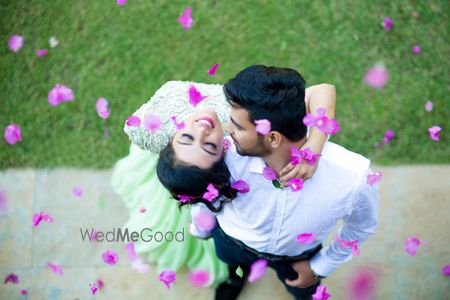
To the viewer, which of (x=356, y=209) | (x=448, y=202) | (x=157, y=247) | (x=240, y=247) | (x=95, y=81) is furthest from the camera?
(x=95, y=81)

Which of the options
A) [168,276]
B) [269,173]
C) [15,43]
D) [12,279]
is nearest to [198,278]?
[168,276]

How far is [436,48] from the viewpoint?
342 cm

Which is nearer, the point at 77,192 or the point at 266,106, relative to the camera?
the point at 266,106

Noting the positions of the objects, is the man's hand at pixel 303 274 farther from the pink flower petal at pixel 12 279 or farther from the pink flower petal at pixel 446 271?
the pink flower petal at pixel 12 279

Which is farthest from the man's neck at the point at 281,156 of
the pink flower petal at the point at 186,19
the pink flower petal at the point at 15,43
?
the pink flower petal at the point at 15,43

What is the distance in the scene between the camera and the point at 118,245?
305cm

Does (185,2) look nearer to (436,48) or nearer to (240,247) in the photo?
(436,48)

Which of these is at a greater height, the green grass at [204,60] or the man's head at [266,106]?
the man's head at [266,106]

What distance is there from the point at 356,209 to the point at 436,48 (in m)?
1.98

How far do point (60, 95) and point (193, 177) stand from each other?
5.94 ft

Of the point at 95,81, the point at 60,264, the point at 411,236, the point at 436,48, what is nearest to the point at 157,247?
the point at 60,264

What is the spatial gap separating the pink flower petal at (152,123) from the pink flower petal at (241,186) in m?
0.45

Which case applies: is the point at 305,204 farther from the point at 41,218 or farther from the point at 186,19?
the point at 186,19

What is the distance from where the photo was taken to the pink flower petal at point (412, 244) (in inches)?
115
